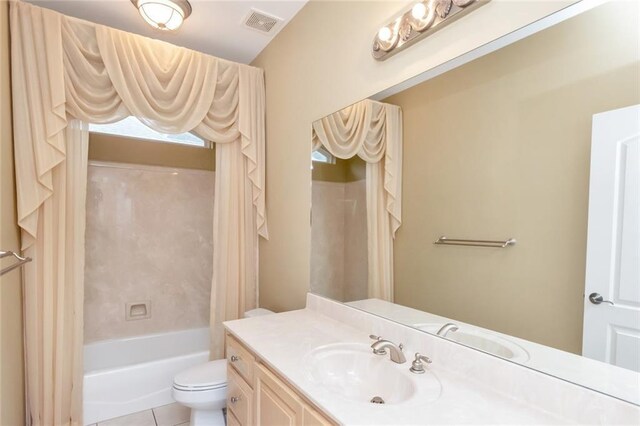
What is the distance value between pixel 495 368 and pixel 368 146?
107 cm

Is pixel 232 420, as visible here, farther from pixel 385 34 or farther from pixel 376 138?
pixel 385 34

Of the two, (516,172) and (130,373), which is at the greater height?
(516,172)

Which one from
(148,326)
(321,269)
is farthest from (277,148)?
(148,326)

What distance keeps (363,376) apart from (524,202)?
857 millimetres

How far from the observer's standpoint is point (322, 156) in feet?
6.37

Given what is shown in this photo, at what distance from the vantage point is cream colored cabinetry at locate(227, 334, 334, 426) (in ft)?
3.32

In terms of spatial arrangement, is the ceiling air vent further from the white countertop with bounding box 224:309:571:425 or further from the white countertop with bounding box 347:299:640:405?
the white countertop with bounding box 347:299:640:405

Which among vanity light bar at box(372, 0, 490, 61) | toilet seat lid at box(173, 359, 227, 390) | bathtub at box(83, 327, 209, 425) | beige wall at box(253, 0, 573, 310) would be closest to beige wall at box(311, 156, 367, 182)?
beige wall at box(253, 0, 573, 310)

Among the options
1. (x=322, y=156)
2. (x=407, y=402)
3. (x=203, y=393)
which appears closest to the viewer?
(x=407, y=402)

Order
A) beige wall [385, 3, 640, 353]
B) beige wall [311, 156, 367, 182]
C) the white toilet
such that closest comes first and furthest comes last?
beige wall [385, 3, 640, 353] < beige wall [311, 156, 367, 182] < the white toilet

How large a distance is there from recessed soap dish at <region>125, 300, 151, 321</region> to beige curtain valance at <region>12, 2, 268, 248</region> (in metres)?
1.11

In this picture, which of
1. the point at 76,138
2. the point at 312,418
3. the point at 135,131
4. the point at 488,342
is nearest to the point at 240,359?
the point at 312,418

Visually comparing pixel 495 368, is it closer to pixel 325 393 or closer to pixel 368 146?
pixel 325 393

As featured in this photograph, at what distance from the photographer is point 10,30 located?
178 cm
